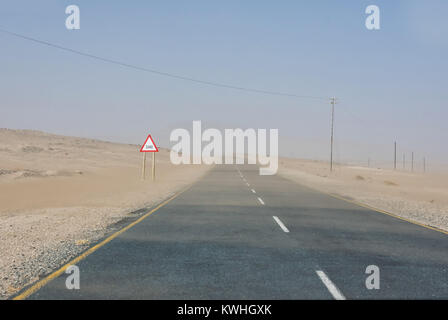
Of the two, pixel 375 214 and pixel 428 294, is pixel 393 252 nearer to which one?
pixel 428 294

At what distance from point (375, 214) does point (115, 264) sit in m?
9.61

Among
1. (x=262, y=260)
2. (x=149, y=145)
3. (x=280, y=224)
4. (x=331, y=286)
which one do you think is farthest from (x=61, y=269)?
(x=149, y=145)

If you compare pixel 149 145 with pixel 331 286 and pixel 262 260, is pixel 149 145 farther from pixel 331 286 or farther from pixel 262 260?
pixel 331 286

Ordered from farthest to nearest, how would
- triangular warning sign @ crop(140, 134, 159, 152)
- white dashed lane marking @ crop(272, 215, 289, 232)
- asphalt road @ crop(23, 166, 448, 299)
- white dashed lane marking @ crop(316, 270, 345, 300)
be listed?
triangular warning sign @ crop(140, 134, 159, 152), white dashed lane marking @ crop(272, 215, 289, 232), asphalt road @ crop(23, 166, 448, 299), white dashed lane marking @ crop(316, 270, 345, 300)

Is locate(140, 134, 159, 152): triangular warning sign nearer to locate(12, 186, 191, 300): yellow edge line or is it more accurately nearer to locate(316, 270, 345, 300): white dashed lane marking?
locate(12, 186, 191, 300): yellow edge line

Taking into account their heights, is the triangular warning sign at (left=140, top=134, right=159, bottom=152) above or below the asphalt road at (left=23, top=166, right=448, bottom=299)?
above

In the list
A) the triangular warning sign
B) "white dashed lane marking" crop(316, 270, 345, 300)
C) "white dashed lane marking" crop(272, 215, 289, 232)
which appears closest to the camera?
"white dashed lane marking" crop(316, 270, 345, 300)

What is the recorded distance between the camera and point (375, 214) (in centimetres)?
1328

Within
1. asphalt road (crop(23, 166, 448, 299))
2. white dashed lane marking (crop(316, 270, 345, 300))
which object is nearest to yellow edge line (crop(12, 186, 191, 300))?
asphalt road (crop(23, 166, 448, 299))

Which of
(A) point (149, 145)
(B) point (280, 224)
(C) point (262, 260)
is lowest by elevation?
(B) point (280, 224)

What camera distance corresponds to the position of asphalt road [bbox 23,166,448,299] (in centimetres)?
514

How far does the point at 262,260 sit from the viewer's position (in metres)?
6.78
